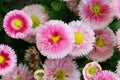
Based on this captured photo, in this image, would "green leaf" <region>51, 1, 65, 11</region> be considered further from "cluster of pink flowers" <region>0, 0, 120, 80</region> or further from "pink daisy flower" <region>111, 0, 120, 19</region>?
"pink daisy flower" <region>111, 0, 120, 19</region>

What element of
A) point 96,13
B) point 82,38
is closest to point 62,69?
point 82,38

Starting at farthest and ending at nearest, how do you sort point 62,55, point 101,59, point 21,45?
1. point 21,45
2. point 101,59
3. point 62,55

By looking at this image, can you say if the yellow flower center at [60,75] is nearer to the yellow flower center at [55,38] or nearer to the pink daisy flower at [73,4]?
the yellow flower center at [55,38]

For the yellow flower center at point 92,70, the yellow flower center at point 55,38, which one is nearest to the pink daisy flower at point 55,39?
the yellow flower center at point 55,38

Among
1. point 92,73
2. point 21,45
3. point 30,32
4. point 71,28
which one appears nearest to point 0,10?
point 21,45

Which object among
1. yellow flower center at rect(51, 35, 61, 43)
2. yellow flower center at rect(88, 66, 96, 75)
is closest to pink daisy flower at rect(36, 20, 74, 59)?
yellow flower center at rect(51, 35, 61, 43)

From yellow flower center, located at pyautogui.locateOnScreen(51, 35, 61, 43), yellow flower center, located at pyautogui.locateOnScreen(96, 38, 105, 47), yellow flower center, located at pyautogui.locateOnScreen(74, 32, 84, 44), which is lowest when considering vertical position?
yellow flower center, located at pyautogui.locateOnScreen(51, 35, 61, 43)

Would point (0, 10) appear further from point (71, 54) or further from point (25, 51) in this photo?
point (71, 54)

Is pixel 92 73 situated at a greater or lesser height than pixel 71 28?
lesser
